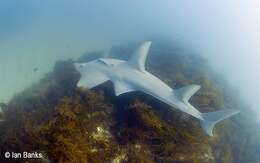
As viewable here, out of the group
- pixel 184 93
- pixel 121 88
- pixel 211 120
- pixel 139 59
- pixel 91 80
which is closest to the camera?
pixel 211 120

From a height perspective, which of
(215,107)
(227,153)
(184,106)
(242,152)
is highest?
(184,106)

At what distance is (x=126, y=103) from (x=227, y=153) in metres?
4.45

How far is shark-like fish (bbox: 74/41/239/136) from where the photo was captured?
27.9 feet

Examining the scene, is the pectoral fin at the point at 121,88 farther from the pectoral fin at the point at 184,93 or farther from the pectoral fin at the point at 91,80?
the pectoral fin at the point at 184,93

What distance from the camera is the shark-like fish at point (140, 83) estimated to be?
8516 millimetres

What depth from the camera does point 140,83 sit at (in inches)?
362

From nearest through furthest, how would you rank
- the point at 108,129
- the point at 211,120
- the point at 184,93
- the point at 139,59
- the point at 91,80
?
1. the point at 108,129
2. the point at 211,120
3. the point at 184,93
4. the point at 91,80
5. the point at 139,59

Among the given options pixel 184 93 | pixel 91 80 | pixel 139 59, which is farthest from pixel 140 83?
pixel 91 80

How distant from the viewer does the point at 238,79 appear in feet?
72.7

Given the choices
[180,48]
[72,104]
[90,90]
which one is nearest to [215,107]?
[90,90]

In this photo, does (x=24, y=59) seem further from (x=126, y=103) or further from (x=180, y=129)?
(x=180, y=129)

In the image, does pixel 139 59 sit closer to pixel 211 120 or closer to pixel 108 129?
pixel 108 129

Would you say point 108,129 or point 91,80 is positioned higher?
point 91,80

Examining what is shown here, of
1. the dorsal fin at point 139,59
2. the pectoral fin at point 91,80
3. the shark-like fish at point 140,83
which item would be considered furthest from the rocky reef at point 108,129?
the dorsal fin at point 139,59
